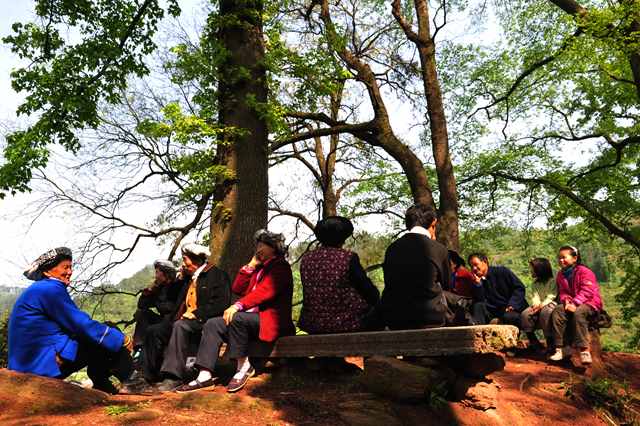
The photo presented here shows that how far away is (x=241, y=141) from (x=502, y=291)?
4.79m

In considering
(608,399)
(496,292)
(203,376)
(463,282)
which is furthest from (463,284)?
(203,376)

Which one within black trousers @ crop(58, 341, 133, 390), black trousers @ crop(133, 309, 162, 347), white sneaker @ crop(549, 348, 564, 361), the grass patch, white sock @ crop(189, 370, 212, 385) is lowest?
the grass patch

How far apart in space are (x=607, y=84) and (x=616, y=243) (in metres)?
6.99

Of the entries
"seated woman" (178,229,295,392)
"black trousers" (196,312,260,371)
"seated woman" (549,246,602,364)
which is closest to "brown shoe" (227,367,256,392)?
"seated woman" (178,229,295,392)

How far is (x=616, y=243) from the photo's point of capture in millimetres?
20453

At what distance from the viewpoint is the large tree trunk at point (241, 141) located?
24.7ft

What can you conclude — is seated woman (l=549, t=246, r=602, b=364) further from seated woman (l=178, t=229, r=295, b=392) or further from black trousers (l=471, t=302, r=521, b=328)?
seated woman (l=178, t=229, r=295, b=392)

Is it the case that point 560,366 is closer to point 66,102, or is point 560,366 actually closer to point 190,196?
point 190,196

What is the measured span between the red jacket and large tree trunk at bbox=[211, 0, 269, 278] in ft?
7.25

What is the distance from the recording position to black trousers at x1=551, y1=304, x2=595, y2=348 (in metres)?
6.34

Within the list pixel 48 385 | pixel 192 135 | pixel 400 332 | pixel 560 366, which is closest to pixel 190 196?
pixel 192 135

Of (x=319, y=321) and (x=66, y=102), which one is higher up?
(x=66, y=102)

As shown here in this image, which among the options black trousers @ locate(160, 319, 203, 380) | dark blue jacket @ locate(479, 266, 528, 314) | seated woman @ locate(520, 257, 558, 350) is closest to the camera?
black trousers @ locate(160, 319, 203, 380)

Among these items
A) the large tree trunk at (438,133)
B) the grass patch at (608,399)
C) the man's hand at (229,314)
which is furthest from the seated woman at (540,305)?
the man's hand at (229,314)
